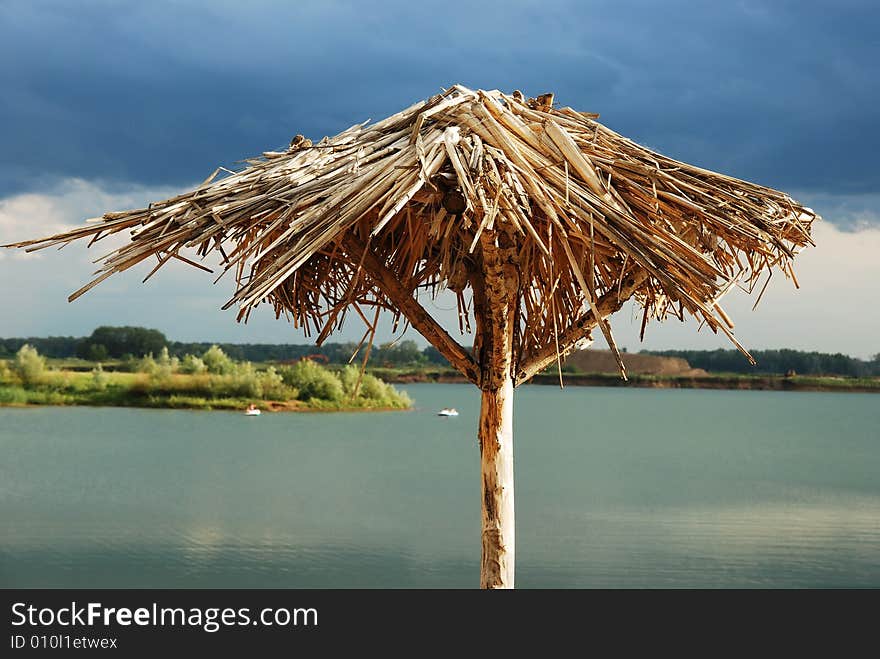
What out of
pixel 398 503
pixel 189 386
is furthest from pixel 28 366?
pixel 398 503

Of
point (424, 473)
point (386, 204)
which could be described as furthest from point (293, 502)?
point (386, 204)

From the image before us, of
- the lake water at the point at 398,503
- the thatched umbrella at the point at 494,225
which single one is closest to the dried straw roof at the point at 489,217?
the thatched umbrella at the point at 494,225

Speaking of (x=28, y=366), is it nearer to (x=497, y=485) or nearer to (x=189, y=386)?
(x=189, y=386)

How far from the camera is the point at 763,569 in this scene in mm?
11008

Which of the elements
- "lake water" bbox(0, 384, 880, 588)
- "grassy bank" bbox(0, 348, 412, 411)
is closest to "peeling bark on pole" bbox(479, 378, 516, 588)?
"lake water" bbox(0, 384, 880, 588)

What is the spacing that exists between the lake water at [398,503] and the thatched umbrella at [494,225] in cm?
336

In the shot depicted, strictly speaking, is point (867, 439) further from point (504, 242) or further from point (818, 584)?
point (504, 242)

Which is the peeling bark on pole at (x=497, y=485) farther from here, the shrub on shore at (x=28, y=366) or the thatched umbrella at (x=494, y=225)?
the shrub on shore at (x=28, y=366)

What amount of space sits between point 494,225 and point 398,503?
11978 millimetres

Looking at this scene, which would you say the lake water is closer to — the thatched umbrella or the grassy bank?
the grassy bank

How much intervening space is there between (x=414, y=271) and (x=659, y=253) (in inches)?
66.3

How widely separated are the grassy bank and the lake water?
825mm

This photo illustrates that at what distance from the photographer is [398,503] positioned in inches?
584

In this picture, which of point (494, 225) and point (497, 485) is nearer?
point (494, 225)
